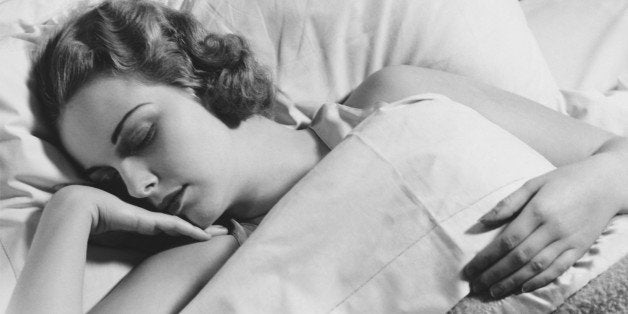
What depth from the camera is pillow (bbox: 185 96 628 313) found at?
852 millimetres

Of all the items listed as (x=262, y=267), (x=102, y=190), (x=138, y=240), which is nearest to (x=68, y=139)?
(x=102, y=190)

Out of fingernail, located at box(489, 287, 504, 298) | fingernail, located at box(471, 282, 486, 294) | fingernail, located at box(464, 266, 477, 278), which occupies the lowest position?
fingernail, located at box(471, 282, 486, 294)

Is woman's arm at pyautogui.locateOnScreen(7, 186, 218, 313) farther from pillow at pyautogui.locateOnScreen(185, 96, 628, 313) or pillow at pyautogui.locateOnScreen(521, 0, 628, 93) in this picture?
pillow at pyautogui.locateOnScreen(521, 0, 628, 93)

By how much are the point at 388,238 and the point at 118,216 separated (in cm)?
46

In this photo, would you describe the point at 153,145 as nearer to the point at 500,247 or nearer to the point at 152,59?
the point at 152,59

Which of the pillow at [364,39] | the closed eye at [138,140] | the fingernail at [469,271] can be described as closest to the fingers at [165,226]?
the closed eye at [138,140]

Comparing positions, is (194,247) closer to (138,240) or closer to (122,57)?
(138,240)

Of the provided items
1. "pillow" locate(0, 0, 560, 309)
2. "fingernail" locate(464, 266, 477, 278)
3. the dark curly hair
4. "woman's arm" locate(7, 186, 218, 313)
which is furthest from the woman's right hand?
"fingernail" locate(464, 266, 477, 278)

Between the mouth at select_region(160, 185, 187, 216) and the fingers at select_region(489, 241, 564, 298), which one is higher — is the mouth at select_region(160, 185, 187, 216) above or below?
below

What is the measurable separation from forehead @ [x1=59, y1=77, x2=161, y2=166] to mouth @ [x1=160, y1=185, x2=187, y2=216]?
123 mm

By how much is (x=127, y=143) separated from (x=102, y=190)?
4.5 inches

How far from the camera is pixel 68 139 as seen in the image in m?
1.12

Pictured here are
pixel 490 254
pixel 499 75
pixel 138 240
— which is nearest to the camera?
pixel 490 254

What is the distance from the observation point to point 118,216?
3.53 feet
